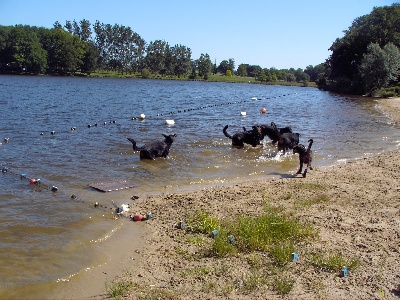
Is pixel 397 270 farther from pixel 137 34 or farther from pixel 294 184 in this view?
pixel 137 34

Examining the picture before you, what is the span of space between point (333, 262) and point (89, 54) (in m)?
116

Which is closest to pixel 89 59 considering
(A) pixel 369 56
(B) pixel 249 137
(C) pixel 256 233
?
(A) pixel 369 56

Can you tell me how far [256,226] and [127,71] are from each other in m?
135

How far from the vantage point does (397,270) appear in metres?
5.44

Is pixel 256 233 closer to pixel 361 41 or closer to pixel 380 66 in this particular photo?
pixel 380 66

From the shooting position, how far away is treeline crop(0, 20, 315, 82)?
102188 mm

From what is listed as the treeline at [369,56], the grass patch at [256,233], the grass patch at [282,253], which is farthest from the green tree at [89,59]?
the grass patch at [282,253]

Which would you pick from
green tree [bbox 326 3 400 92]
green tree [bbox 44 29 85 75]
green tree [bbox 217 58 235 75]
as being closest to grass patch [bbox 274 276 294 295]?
green tree [bbox 326 3 400 92]

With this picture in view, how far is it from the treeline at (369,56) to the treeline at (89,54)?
2631 inches

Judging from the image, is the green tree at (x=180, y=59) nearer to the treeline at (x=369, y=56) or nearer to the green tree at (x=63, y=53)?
the green tree at (x=63, y=53)

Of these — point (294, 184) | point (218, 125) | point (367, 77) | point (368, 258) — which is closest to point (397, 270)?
point (368, 258)

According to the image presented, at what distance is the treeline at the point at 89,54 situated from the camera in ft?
335

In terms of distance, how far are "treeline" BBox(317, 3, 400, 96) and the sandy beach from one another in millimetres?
54089

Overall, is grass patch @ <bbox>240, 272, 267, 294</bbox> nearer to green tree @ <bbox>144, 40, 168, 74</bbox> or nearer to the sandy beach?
the sandy beach
